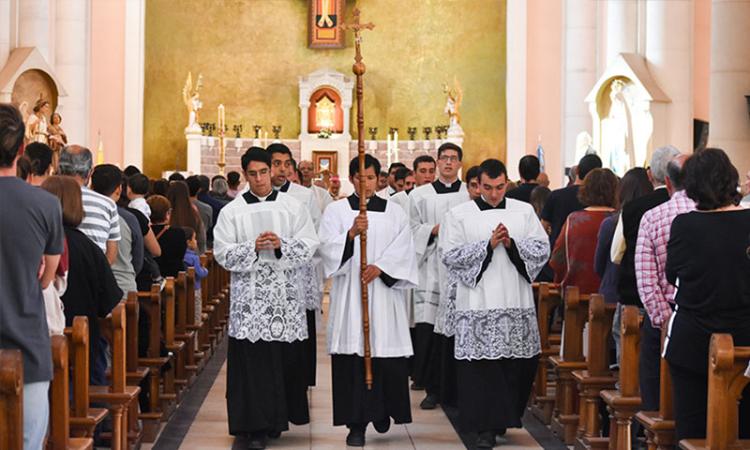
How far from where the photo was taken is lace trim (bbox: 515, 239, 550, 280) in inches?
315

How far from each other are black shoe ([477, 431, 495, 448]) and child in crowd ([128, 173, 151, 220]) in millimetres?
3056

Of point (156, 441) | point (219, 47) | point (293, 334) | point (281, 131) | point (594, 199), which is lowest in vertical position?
point (156, 441)

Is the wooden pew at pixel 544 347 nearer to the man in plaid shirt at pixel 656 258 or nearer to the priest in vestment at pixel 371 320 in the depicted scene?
the priest in vestment at pixel 371 320

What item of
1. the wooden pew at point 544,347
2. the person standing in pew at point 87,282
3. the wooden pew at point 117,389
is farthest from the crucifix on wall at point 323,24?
the wooden pew at point 117,389

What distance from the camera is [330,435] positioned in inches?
337

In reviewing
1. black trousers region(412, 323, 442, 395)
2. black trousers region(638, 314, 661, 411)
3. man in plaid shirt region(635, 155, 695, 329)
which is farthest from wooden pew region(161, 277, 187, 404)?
man in plaid shirt region(635, 155, 695, 329)

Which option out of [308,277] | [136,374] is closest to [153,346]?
[136,374]

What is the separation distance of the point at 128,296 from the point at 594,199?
3.02 meters

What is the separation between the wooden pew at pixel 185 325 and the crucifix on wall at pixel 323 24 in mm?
19621

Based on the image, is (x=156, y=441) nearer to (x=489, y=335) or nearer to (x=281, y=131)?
(x=489, y=335)

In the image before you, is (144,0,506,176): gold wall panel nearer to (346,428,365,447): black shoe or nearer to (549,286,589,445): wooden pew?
(549,286,589,445): wooden pew

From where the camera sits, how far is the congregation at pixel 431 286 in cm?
540

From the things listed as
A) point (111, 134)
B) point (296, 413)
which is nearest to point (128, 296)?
point (296, 413)

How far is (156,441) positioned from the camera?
328 inches
